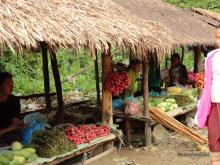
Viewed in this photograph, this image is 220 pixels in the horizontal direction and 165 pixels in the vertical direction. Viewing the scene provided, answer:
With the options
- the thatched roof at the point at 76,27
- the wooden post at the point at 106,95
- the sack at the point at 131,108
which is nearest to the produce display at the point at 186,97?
the sack at the point at 131,108

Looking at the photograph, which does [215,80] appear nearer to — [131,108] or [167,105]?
[131,108]

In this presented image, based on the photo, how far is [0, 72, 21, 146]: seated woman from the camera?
6.59m

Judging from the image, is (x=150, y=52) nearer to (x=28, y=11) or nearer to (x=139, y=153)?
(x=139, y=153)

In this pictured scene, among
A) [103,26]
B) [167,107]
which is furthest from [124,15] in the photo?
[167,107]

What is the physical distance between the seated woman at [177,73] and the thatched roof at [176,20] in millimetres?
832

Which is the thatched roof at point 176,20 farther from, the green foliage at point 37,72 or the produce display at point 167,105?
the green foliage at point 37,72

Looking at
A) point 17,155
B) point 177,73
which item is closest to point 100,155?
point 17,155

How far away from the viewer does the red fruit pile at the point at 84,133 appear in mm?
6949

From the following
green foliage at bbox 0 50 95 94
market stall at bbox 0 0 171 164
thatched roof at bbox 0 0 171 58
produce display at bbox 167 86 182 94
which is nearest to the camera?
thatched roof at bbox 0 0 171 58

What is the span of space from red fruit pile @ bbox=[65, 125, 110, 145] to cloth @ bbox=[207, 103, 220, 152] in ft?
8.87

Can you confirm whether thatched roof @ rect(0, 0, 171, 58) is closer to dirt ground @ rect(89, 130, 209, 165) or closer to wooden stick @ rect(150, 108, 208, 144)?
wooden stick @ rect(150, 108, 208, 144)

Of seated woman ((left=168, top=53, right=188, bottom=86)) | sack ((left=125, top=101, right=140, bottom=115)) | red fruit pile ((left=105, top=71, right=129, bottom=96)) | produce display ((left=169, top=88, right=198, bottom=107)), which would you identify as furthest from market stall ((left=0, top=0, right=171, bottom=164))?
seated woman ((left=168, top=53, right=188, bottom=86))

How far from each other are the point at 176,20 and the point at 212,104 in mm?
6773

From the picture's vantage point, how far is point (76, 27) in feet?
21.2
